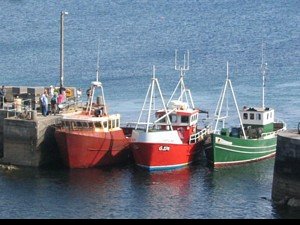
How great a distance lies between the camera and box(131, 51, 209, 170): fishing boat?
5675 cm

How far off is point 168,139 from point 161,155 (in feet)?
3.10

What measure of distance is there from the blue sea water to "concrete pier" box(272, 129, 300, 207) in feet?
2.25

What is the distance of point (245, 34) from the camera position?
123750 mm

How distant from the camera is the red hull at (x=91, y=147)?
2227 inches

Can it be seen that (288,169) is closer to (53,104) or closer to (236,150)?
(236,150)

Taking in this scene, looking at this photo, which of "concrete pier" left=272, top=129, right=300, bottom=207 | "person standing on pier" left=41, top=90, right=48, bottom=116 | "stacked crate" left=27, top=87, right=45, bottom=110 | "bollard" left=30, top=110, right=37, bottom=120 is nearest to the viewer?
"concrete pier" left=272, top=129, right=300, bottom=207

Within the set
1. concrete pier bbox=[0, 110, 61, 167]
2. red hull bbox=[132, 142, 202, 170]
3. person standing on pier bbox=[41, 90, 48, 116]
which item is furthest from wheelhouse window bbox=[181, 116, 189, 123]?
person standing on pier bbox=[41, 90, 48, 116]

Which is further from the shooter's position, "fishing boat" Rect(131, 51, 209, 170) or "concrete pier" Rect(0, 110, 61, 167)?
"concrete pier" Rect(0, 110, 61, 167)

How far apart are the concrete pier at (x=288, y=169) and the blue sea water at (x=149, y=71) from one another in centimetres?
69

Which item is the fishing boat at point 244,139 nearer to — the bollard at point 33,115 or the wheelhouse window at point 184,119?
the wheelhouse window at point 184,119

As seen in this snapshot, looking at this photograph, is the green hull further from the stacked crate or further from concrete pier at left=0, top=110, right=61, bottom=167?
the stacked crate

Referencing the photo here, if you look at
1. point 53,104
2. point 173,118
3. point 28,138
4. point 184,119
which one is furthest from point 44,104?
point 184,119

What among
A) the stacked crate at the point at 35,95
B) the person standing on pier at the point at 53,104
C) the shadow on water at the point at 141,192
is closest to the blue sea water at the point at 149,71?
the shadow on water at the point at 141,192
